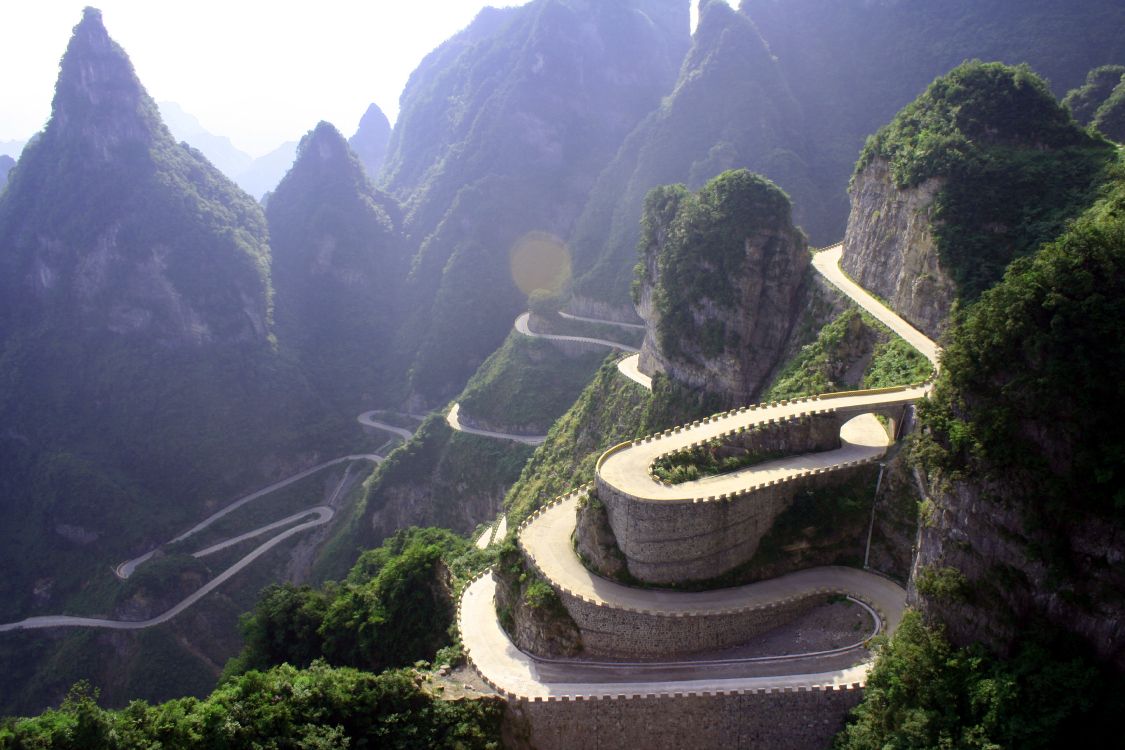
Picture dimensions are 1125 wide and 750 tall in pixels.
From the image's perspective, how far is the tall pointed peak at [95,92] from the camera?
110 m

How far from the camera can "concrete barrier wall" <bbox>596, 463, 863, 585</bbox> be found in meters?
27.7

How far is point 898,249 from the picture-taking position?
137 ft

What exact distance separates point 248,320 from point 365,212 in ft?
125

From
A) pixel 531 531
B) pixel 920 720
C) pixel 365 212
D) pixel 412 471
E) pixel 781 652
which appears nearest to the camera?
pixel 920 720

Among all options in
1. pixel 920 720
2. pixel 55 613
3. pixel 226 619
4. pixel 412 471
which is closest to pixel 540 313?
pixel 412 471

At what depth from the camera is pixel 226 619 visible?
7131cm

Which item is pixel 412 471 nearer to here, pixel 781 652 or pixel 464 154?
pixel 781 652

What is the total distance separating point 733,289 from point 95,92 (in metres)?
110

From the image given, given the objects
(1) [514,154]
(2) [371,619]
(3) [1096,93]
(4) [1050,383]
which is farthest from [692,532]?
(1) [514,154]

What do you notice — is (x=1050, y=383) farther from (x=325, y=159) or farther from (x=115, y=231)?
(x=325, y=159)

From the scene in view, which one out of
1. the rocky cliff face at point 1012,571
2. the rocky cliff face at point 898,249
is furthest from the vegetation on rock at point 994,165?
the rocky cliff face at point 1012,571

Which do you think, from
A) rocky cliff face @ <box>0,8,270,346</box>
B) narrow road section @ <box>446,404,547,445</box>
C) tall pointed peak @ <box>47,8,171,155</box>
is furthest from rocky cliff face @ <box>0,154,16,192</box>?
narrow road section @ <box>446,404,547,445</box>

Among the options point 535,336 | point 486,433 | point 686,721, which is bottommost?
point 486,433

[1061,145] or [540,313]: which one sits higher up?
[1061,145]
